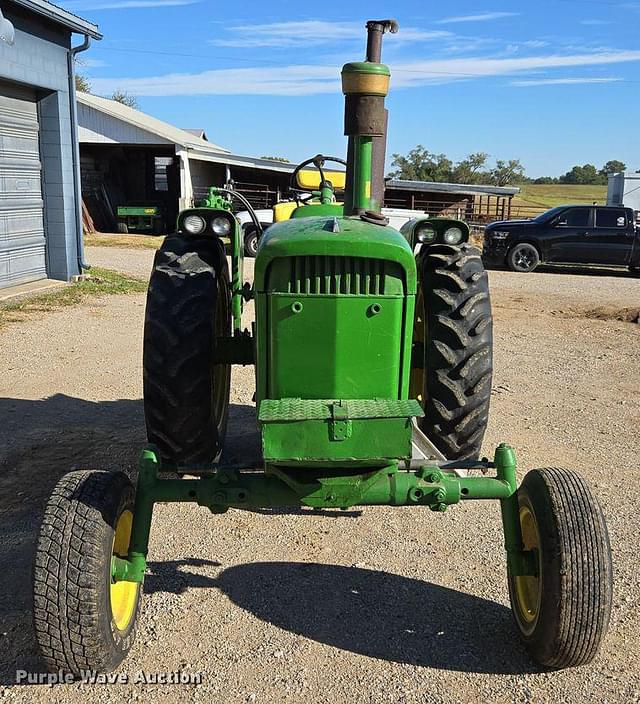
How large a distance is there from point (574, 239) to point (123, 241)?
1268 cm

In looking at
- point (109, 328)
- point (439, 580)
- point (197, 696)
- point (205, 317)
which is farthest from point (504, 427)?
point (109, 328)

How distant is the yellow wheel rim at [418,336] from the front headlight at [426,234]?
27 cm

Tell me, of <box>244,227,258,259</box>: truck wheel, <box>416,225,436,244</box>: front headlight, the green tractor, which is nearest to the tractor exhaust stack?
<box>416,225,436,244</box>: front headlight

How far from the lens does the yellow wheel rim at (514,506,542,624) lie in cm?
310

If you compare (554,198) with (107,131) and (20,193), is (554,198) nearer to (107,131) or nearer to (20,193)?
(107,131)

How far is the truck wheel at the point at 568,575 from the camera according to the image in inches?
112

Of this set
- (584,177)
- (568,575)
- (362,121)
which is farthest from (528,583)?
(584,177)

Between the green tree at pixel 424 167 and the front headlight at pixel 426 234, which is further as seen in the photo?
the green tree at pixel 424 167

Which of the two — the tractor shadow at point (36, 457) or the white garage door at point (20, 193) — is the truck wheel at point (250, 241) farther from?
the tractor shadow at point (36, 457)

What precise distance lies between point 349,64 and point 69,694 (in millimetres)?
2963

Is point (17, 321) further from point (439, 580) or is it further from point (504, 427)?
point (439, 580)

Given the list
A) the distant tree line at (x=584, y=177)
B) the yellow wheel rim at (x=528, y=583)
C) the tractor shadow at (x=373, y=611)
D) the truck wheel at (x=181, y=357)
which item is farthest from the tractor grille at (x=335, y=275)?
→ the distant tree line at (x=584, y=177)

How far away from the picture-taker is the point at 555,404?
21.5 ft

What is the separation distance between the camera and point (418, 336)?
473cm
